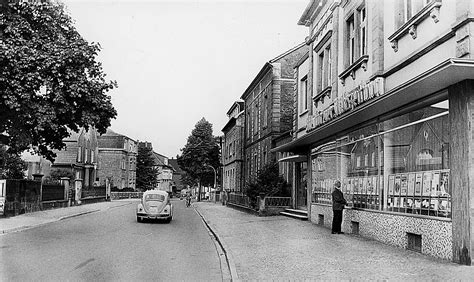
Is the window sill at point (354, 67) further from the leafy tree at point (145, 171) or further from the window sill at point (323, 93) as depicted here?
the leafy tree at point (145, 171)

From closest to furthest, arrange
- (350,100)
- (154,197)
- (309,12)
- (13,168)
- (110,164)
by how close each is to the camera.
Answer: (350,100)
(309,12)
(154,197)
(13,168)
(110,164)

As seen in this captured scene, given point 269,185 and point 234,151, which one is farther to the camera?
point 234,151

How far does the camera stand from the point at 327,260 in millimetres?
9836

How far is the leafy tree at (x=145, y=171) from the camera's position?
272ft

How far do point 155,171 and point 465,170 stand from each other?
8079cm

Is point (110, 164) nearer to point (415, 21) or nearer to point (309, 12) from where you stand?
point (309, 12)

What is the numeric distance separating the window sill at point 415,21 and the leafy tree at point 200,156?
196ft

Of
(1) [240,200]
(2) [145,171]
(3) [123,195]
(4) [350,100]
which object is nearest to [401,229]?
(4) [350,100]

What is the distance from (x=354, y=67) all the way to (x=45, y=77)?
10259 mm

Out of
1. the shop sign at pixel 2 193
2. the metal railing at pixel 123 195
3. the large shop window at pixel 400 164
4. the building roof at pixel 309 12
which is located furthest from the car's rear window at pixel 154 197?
the metal railing at pixel 123 195

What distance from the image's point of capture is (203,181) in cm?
7275

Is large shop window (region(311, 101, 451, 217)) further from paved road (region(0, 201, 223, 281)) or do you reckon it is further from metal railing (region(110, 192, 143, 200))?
metal railing (region(110, 192, 143, 200))

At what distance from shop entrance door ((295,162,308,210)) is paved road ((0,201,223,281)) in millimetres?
8082

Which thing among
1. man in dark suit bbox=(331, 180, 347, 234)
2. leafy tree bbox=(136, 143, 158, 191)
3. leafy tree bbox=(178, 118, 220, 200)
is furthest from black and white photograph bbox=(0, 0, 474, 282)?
leafy tree bbox=(136, 143, 158, 191)
